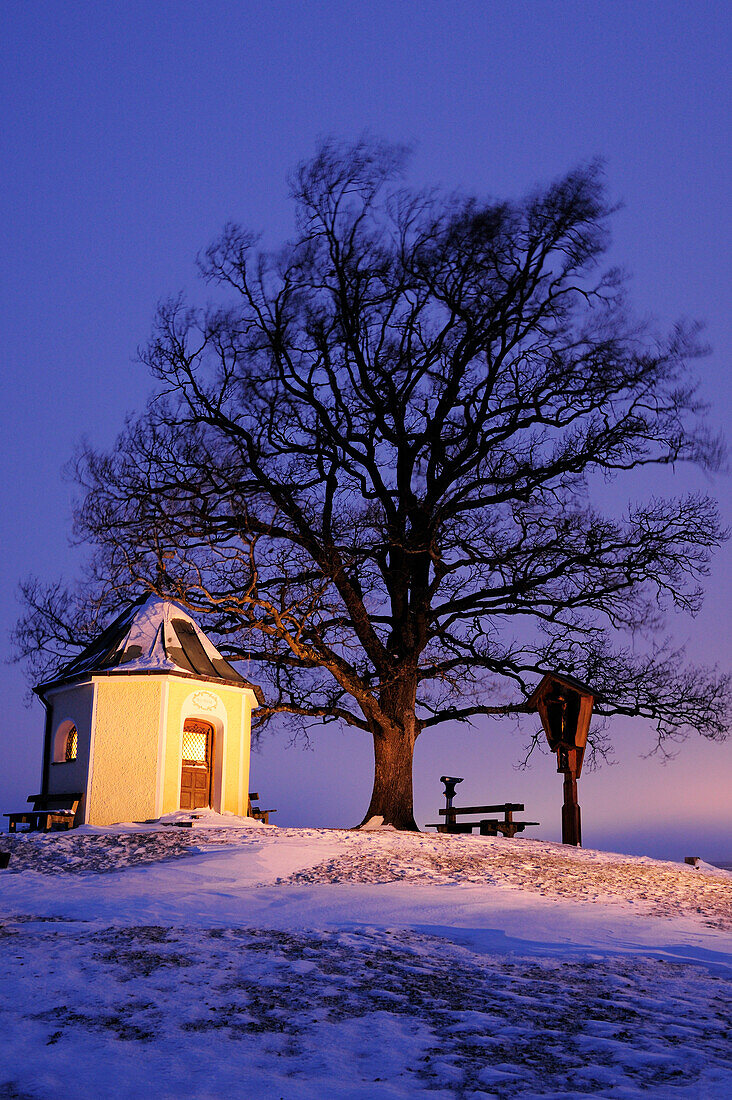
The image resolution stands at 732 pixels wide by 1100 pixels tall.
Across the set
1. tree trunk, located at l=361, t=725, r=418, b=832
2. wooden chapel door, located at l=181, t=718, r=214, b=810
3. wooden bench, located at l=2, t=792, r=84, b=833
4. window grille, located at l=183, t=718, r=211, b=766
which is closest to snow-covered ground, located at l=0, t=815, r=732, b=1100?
wooden bench, located at l=2, t=792, r=84, b=833

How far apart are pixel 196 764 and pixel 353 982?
1458 centimetres

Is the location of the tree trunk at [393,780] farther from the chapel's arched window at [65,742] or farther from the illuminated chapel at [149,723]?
the chapel's arched window at [65,742]

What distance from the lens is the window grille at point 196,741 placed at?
21500mm

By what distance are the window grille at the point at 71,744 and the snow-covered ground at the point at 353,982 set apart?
279 inches

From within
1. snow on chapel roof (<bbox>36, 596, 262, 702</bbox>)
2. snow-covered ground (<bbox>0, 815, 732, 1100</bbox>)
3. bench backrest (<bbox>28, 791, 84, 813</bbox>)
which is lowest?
snow-covered ground (<bbox>0, 815, 732, 1100</bbox>)

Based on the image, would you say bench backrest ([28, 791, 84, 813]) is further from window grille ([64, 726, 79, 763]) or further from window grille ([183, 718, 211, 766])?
window grille ([183, 718, 211, 766])

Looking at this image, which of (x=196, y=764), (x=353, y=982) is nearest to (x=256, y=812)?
(x=196, y=764)

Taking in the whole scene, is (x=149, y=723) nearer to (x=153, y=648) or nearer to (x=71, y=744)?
(x=153, y=648)

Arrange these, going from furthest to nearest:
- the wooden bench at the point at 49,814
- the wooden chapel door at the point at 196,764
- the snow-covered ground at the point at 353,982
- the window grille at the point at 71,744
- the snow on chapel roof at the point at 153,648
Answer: the window grille at the point at 71,744 < the wooden chapel door at the point at 196,764 < the snow on chapel roof at the point at 153,648 < the wooden bench at the point at 49,814 < the snow-covered ground at the point at 353,982

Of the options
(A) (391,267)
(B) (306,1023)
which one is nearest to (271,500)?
(A) (391,267)

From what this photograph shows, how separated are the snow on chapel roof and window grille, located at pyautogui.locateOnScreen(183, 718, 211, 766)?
4.12 feet

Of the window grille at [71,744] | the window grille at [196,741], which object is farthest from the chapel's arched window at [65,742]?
the window grille at [196,741]

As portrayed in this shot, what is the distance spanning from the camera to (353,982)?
24.9 feet

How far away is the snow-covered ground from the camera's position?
5512 mm
